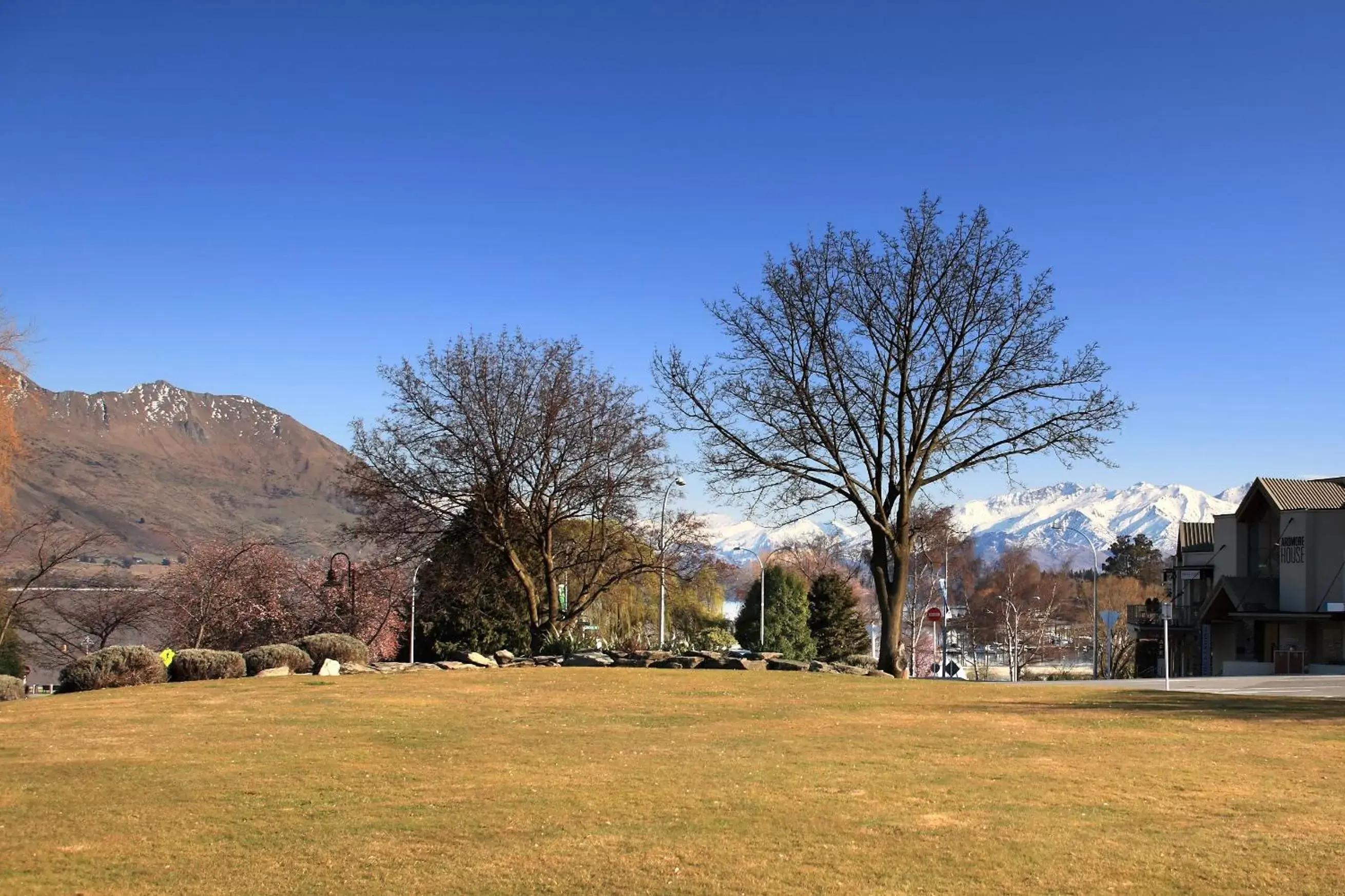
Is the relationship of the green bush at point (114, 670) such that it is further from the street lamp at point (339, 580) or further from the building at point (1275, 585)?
the building at point (1275, 585)

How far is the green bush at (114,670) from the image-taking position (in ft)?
79.0

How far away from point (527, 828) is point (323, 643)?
20.0m

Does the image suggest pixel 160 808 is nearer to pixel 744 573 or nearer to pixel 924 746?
pixel 924 746

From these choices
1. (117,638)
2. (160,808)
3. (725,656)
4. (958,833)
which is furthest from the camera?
(117,638)

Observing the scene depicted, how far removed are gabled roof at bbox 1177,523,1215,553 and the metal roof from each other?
591 inches

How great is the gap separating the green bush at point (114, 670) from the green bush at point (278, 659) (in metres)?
2.24

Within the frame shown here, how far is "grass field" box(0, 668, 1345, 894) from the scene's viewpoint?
908 centimetres

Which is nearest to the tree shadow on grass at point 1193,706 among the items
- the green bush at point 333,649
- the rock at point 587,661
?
the rock at point 587,661

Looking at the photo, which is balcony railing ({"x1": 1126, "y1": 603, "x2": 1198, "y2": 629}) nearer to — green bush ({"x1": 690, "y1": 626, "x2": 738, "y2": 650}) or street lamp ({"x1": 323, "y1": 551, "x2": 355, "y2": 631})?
green bush ({"x1": 690, "y1": 626, "x2": 738, "y2": 650})

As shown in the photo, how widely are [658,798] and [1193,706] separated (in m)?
14.5

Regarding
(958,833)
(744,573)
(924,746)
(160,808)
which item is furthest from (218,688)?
(744,573)

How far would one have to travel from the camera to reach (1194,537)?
260 feet

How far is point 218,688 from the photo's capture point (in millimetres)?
23203

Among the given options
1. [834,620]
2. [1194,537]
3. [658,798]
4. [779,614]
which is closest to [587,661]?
[658,798]
